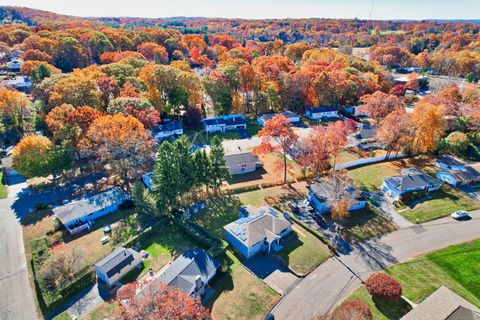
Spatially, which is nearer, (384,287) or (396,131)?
(384,287)

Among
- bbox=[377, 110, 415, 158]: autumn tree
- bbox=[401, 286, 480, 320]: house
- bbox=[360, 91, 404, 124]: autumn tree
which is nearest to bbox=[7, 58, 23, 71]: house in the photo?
bbox=[360, 91, 404, 124]: autumn tree

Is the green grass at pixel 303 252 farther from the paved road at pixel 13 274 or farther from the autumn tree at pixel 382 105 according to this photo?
the autumn tree at pixel 382 105

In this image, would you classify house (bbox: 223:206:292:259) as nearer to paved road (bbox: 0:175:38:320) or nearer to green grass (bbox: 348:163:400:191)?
green grass (bbox: 348:163:400:191)

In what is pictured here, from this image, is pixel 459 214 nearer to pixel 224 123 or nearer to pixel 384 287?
pixel 384 287

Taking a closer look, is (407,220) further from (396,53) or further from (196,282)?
(396,53)

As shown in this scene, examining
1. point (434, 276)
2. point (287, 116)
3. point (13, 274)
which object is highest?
point (287, 116)

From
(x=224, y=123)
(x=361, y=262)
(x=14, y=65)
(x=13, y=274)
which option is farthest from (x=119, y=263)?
(x=14, y=65)
